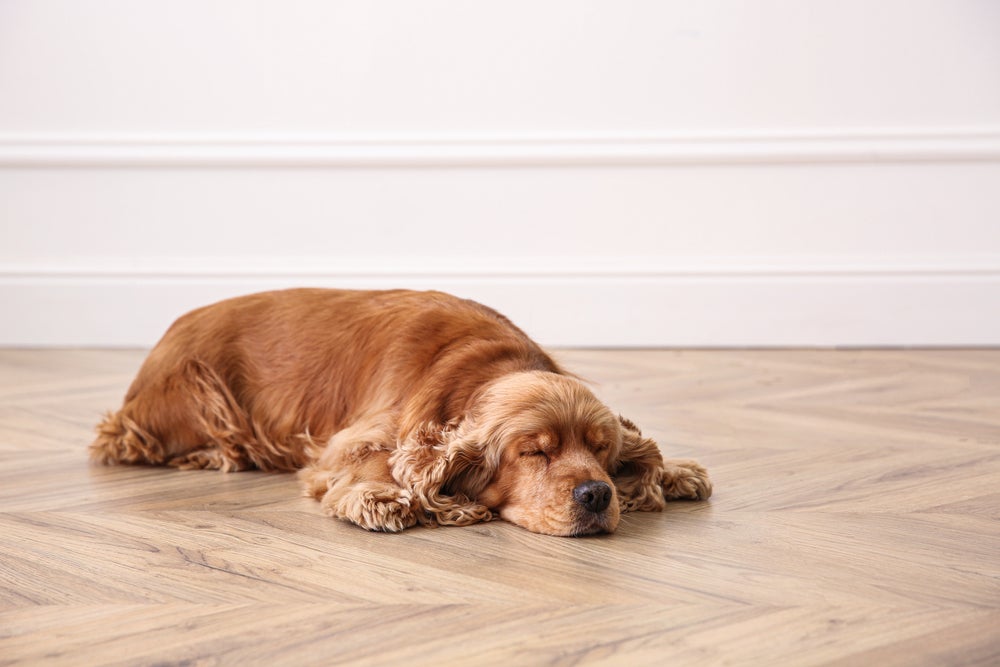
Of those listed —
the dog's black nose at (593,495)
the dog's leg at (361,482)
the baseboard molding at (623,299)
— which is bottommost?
the baseboard molding at (623,299)

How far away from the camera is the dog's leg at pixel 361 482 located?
2264 millimetres

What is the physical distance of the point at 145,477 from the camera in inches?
109

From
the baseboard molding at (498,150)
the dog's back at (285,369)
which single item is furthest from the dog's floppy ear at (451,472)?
the baseboard molding at (498,150)

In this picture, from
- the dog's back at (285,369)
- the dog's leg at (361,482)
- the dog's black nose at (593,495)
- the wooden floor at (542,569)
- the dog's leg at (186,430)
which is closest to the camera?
the wooden floor at (542,569)

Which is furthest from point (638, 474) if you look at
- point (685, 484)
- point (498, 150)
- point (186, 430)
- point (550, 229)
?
point (498, 150)

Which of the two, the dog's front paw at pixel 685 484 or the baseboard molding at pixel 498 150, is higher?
the baseboard molding at pixel 498 150

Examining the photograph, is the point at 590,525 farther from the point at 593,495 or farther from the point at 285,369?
Result: the point at 285,369

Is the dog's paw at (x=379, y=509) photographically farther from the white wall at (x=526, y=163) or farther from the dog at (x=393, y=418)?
the white wall at (x=526, y=163)

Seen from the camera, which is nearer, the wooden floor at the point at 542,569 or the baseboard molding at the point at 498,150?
the wooden floor at the point at 542,569

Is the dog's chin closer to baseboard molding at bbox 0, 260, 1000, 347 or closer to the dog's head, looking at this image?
the dog's head

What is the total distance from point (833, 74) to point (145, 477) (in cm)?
371

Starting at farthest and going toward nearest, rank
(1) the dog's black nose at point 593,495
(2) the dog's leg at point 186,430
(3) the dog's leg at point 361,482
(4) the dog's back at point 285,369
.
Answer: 1. (2) the dog's leg at point 186,430
2. (4) the dog's back at point 285,369
3. (3) the dog's leg at point 361,482
4. (1) the dog's black nose at point 593,495

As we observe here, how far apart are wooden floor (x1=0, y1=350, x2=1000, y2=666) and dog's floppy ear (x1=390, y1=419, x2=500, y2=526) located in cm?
6

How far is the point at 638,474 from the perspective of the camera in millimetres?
2496
